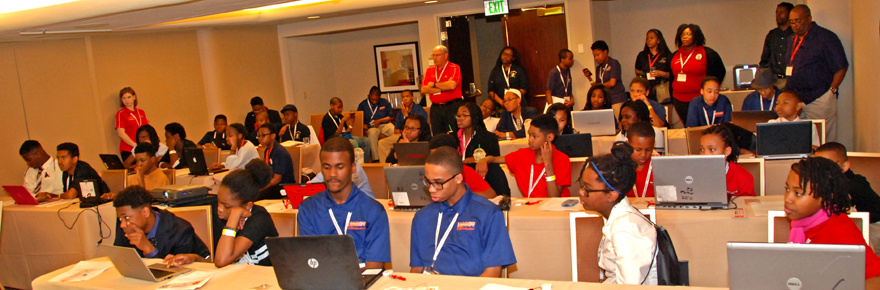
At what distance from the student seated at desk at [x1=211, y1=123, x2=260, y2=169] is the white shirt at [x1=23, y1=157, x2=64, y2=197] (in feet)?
4.95

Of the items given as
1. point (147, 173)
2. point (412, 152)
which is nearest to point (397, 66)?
point (147, 173)

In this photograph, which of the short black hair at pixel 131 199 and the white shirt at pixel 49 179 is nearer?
the short black hair at pixel 131 199

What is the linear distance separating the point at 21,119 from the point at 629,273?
9188 millimetres

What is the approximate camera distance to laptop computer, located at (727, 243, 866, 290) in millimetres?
1726

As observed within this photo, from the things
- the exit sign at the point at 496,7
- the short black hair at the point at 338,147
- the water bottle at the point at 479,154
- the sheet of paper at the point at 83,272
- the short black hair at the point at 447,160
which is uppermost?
the exit sign at the point at 496,7

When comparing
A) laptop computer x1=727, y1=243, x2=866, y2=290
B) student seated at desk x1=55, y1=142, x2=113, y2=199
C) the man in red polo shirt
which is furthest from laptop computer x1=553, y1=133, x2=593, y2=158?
student seated at desk x1=55, y1=142, x2=113, y2=199

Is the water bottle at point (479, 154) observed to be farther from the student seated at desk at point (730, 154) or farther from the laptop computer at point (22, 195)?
the laptop computer at point (22, 195)

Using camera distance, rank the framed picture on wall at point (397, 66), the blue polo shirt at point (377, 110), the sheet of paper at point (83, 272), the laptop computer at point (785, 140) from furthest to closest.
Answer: the framed picture on wall at point (397, 66) → the blue polo shirt at point (377, 110) → the laptop computer at point (785, 140) → the sheet of paper at point (83, 272)

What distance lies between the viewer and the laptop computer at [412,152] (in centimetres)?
496

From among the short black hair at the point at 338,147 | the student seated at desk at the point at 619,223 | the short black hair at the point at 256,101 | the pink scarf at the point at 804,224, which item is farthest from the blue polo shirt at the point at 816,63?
the short black hair at the point at 256,101

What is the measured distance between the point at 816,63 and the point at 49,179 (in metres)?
7.83

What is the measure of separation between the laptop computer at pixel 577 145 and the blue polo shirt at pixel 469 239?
7.12 feet

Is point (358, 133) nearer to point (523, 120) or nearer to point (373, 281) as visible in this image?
point (523, 120)

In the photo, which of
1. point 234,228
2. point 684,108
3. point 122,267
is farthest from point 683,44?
point 122,267
